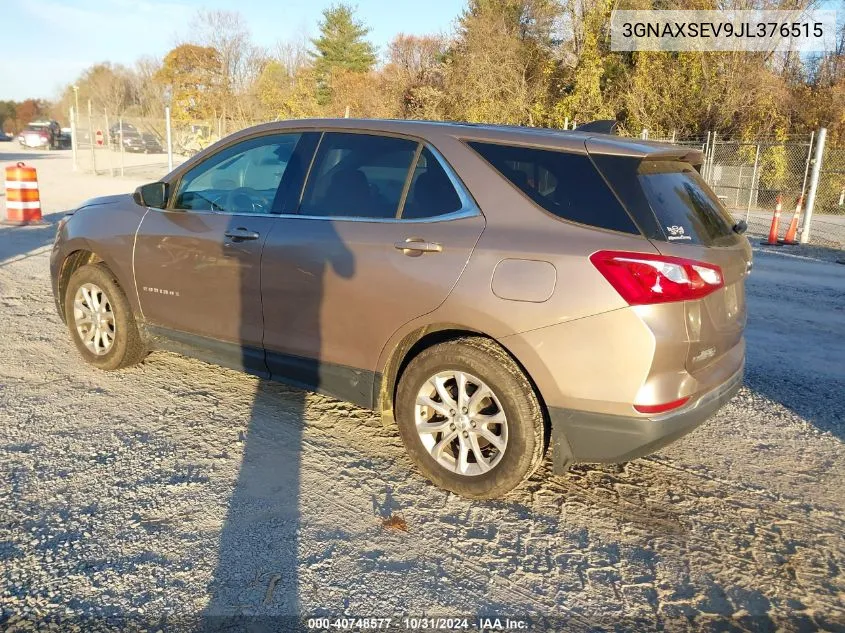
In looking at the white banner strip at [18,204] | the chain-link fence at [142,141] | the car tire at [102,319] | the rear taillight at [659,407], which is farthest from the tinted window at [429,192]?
the chain-link fence at [142,141]

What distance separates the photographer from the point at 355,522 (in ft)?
10.4

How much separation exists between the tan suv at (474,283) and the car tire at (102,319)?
1.86ft

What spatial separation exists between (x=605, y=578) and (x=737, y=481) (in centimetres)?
128

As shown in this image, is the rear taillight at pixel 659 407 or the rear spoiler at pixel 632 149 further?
the rear spoiler at pixel 632 149

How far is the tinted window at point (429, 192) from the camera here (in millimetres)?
3506

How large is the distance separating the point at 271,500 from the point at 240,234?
167 cm

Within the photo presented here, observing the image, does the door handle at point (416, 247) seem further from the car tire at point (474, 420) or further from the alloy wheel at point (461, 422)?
the alloy wheel at point (461, 422)

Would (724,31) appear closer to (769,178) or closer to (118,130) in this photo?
(769,178)

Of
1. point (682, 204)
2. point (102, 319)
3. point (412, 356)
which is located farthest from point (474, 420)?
point (102, 319)

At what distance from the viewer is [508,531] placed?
125 inches

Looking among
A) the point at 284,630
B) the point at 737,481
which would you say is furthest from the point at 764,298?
the point at 284,630

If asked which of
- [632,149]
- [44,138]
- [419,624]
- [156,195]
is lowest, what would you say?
[419,624]

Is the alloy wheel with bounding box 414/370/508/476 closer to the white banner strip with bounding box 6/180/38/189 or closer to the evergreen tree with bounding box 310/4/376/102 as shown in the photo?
the white banner strip with bounding box 6/180/38/189

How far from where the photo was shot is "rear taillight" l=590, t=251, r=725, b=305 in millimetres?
2918
